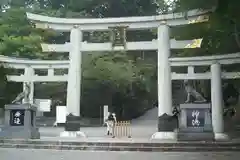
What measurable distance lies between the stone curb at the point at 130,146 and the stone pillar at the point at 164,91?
251 cm

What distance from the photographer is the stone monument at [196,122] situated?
13.7m

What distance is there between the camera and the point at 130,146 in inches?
495

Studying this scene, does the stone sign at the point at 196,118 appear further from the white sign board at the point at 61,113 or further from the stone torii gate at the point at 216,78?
the white sign board at the point at 61,113

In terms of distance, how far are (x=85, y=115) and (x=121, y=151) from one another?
1712cm

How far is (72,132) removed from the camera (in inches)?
630

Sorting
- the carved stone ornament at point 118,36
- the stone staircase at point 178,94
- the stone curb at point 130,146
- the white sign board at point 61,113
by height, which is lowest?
the stone curb at point 130,146

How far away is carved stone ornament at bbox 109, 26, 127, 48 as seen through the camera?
16172 millimetres

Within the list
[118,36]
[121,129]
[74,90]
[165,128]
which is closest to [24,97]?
[74,90]

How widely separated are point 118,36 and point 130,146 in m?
5.63

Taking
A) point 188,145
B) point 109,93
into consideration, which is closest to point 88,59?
point 109,93

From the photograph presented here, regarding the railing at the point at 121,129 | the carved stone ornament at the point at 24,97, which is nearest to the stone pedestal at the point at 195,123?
the railing at the point at 121,129

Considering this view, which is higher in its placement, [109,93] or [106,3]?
[106,3]

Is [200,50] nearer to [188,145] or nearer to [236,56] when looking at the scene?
[236,56]

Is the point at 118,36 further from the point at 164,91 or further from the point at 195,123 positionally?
the point at 195,123
